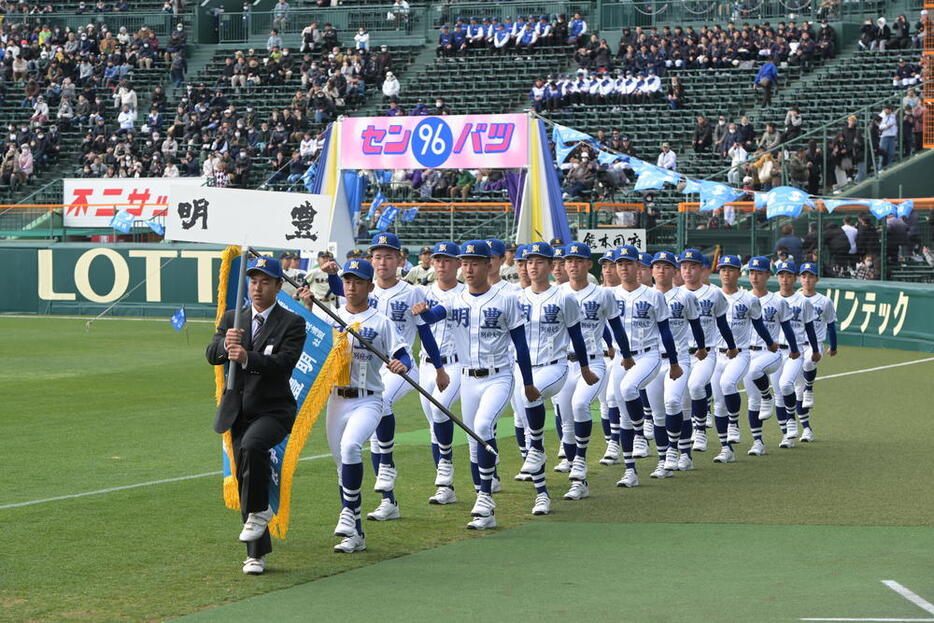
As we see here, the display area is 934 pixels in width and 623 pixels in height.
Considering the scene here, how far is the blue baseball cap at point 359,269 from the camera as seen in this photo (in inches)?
402

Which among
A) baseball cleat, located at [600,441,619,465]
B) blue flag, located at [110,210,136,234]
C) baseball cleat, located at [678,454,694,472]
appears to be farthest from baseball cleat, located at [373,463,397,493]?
blue flag, located at [110,210,136,234]

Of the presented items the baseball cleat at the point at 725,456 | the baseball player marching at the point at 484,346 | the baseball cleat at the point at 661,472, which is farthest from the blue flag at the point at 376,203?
the baseball player marching at the point at 484,346

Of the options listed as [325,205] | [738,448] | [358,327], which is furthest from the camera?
[325,205]

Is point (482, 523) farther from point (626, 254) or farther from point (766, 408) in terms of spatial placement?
point (766, 408)

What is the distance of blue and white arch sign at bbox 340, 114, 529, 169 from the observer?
26578mm

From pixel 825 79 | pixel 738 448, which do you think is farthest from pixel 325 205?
pixel 825 79

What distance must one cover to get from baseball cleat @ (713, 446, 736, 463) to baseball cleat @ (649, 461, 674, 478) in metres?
1.09

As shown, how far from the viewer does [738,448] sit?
611 inches

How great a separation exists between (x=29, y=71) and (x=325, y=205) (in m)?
32.9

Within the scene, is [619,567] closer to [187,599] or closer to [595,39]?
[187,599]

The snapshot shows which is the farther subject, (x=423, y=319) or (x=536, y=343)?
(x=536, y=343)

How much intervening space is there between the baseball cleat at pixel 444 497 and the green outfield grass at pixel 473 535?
17cm

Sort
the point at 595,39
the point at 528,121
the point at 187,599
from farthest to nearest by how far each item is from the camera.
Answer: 1. the point at 595,39
2. the point at 528,121
3. the point at 187,599

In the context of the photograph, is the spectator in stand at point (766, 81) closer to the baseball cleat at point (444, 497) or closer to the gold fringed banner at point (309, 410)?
the baseball cleat at point (444, 497)
